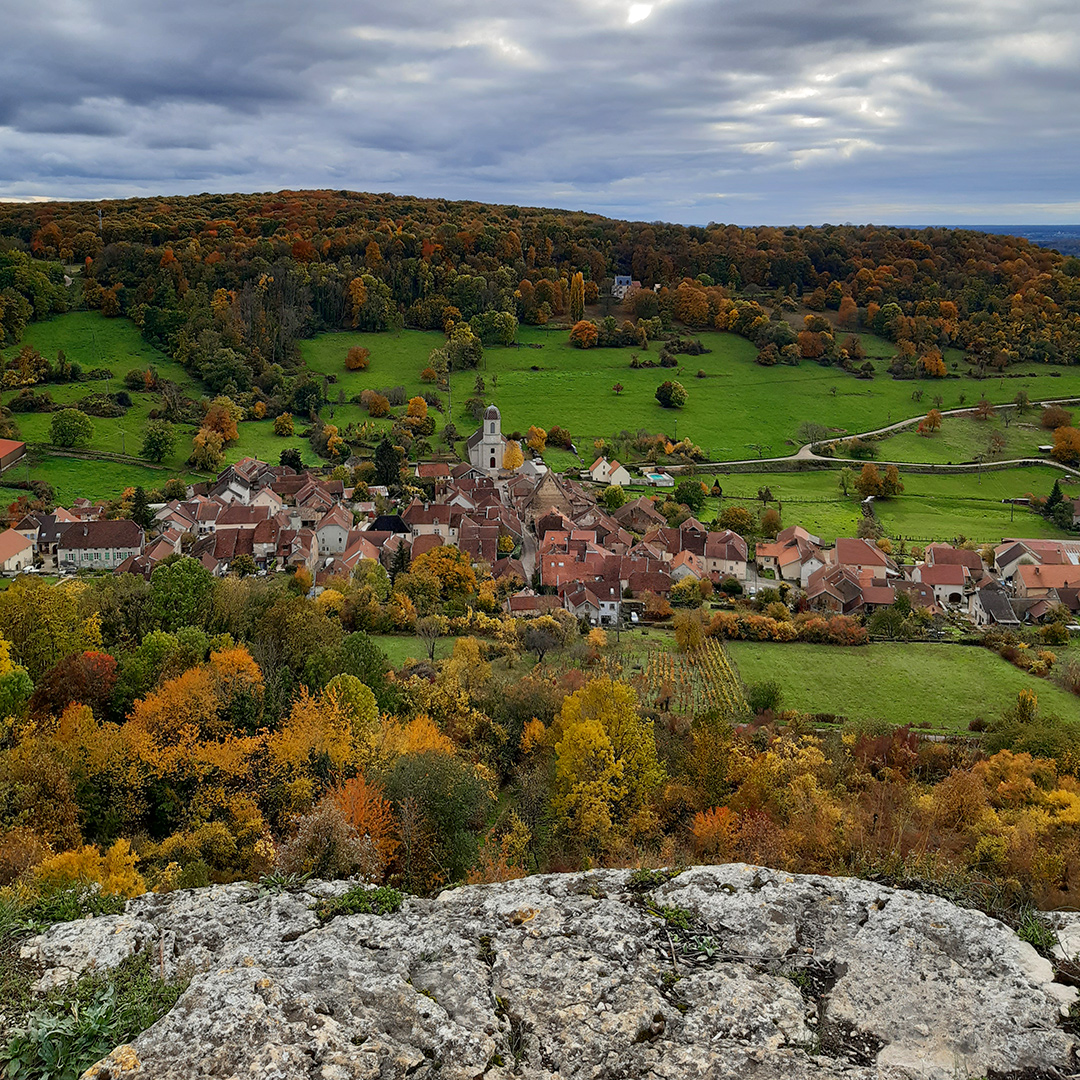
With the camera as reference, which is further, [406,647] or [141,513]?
[141,513]

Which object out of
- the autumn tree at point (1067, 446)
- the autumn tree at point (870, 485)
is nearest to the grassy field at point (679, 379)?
the autumn tree at point (870, 485)

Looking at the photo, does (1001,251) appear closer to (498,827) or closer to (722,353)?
(722,353)

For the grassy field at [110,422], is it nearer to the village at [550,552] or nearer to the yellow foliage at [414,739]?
the village at [550,552]

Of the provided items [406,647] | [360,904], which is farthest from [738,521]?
[360,904]

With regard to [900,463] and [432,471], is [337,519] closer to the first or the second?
[432,471]

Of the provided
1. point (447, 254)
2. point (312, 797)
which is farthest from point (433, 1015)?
point (447, 254)
